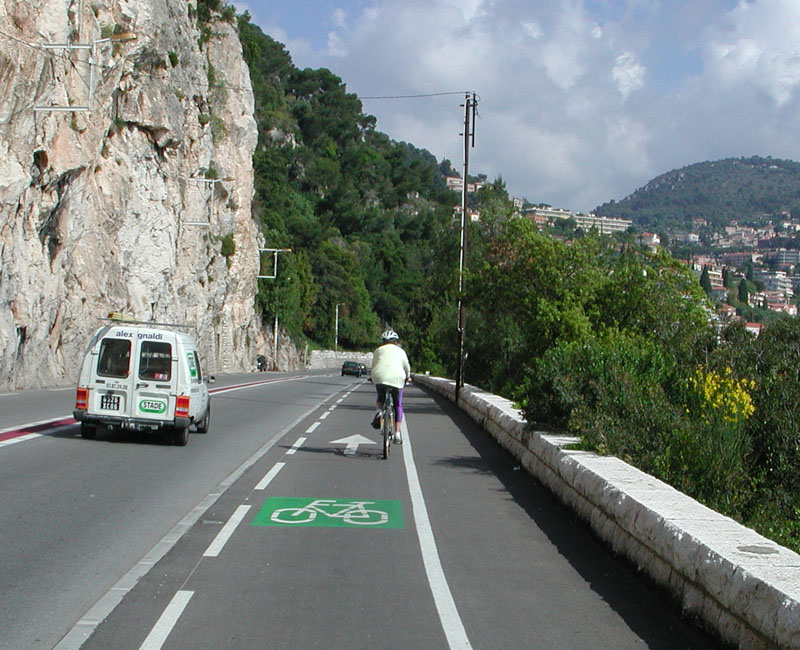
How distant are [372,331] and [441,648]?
114 meters

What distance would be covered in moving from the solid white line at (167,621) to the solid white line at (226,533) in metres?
1.32

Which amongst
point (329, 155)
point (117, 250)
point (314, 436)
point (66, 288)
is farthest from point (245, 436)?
point (329, 155)

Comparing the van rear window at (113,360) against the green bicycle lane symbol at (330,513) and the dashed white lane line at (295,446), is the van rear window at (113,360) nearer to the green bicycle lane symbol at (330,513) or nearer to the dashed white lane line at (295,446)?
the dashed white lane line at (295,446)

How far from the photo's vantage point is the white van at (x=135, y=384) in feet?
48.9

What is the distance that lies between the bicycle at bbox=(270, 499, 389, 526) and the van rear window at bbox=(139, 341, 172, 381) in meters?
5.82

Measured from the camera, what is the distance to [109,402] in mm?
14914

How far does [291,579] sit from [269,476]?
5380 millimetres

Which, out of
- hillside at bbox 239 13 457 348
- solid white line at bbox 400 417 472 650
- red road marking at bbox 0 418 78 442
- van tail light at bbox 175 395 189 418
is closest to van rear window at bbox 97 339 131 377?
van tail light at bbox 175 395 189 418

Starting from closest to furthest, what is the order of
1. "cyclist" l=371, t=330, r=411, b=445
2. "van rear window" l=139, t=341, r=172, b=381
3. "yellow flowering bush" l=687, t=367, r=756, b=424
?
1. "yellow flowering bush" l=687, t=367, r=756, b=424
2. "cyclist" l=371, t=330, r=411, b=445
3. "van rear window" l=139, t=341, r=172, b=381

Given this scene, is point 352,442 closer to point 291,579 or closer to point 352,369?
point 291,579

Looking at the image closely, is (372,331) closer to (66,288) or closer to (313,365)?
(313,365)

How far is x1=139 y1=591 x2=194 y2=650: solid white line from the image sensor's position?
5.35m

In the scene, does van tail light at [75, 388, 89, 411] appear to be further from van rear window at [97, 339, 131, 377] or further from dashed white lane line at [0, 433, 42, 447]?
dashed white lane line at [0, 433, 42, 447]

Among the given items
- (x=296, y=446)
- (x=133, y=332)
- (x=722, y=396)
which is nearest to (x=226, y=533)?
(x=722, y=396)
